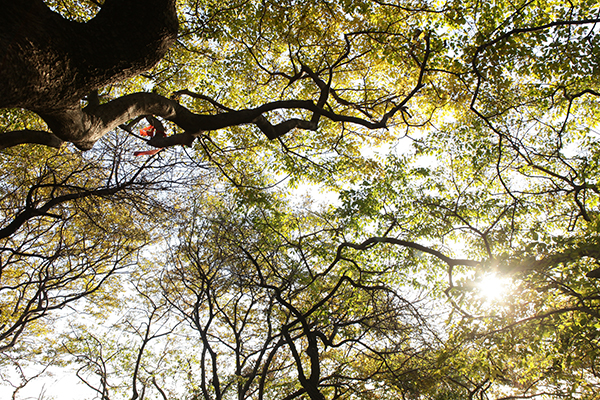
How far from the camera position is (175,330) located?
12430 millimetres

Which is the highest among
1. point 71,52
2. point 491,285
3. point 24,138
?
point 24,138

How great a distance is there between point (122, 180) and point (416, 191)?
721cm

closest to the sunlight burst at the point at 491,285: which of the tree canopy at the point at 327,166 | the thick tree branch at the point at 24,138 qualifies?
the tree canopy at the point at 327,166

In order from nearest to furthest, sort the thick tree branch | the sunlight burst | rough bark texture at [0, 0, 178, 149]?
rough bark texture at [0, 0, 178, 149] → the sunlight burst → the thick tree branch

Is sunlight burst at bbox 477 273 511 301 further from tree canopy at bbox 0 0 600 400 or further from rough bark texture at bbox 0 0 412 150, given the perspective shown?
rough bark texture at bbox 0 0 412 150

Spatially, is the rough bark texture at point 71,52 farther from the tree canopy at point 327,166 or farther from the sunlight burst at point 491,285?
the sunlight burst at point 491,285

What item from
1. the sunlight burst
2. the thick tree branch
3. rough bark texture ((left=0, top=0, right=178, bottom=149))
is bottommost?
the sunlight burst

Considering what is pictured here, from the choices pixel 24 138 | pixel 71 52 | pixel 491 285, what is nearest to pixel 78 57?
pixel 71 52

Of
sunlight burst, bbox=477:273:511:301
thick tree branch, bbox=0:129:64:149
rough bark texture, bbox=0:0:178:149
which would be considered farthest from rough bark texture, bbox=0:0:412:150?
sunlight burst, bbox=477:273:511:301

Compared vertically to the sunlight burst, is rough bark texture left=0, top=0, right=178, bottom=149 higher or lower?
higher

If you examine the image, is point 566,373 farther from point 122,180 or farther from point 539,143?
point 122,180

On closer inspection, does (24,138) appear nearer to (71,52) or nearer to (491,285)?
(71,52)

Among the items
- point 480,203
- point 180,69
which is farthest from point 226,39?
point 480,203

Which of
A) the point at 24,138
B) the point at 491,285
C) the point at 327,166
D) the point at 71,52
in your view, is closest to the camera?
the point at 71,52
